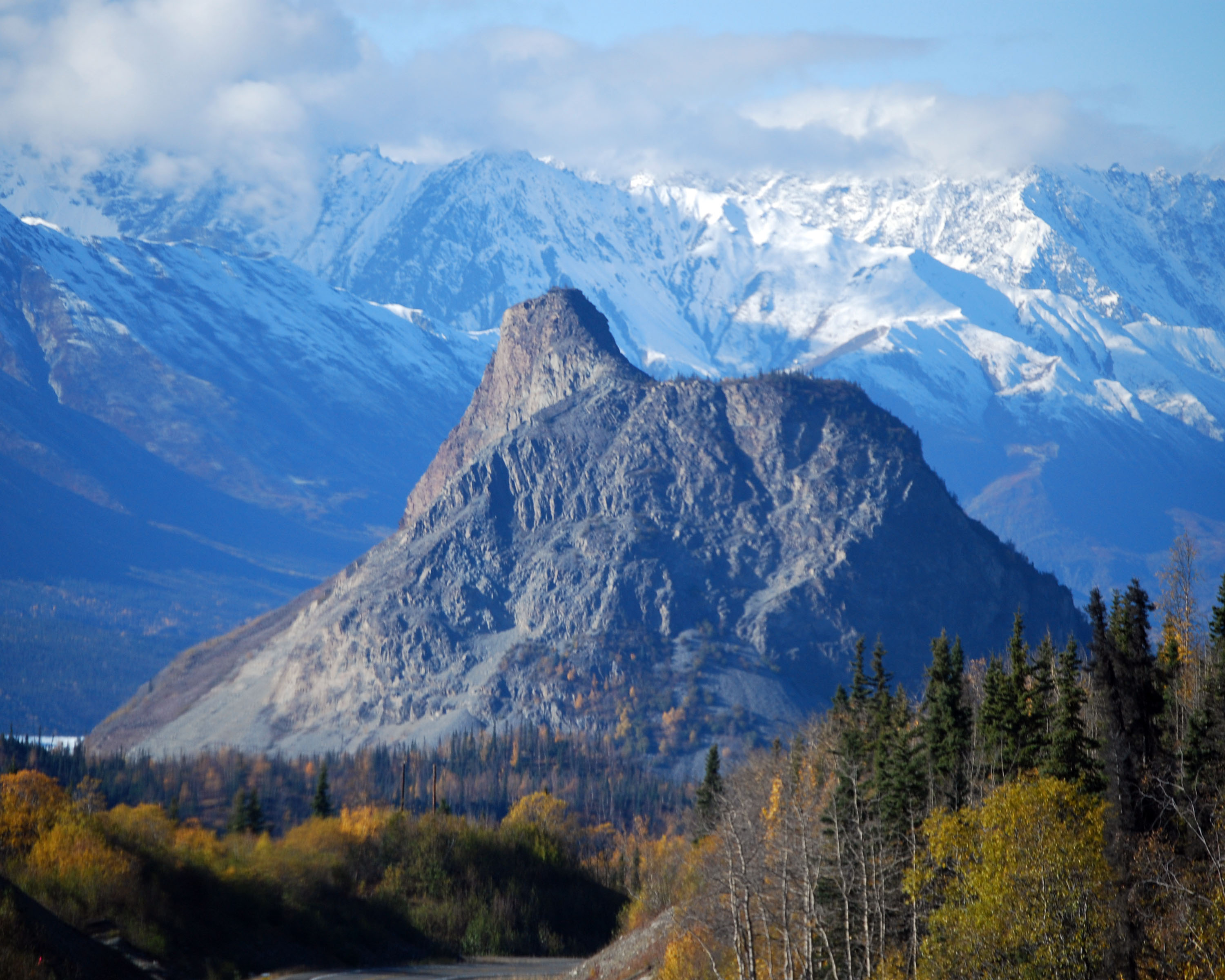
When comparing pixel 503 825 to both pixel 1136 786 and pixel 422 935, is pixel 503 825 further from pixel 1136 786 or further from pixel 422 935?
pixel 1136 786

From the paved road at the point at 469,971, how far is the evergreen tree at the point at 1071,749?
6066 centimetres

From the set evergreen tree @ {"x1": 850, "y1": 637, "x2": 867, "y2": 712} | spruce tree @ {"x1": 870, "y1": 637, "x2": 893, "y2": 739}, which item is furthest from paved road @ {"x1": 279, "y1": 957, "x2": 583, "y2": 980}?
spruce tree @ {"x1": 870, "y1": 637, "x2": 893, "y2": 739}

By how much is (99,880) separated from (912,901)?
241 ft

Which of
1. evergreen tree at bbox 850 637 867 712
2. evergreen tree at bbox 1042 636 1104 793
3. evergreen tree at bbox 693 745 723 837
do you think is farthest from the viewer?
evergreen tree at bbox 693 745 723 837

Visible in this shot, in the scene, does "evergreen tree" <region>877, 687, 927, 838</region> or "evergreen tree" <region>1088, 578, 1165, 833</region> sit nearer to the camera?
"evergreen tree" <region>1088, 578, 1165, 833</region>

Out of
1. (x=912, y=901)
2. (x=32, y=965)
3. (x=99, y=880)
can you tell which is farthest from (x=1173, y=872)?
(x=99, y=880)

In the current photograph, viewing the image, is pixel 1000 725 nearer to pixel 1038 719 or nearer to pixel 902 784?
pixel 1038 719

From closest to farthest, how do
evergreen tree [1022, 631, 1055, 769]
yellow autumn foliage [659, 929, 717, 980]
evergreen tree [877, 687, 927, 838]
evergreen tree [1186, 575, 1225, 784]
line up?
evergreen tree [1186, 575, 1225, 784]
evergreen tree [1022, 631, 1055, 769]
evergreen tree [877, 687, 927, 838]
yellow autumn foliage [659, 929, 717, 980]

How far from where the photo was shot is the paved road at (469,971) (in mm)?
132625

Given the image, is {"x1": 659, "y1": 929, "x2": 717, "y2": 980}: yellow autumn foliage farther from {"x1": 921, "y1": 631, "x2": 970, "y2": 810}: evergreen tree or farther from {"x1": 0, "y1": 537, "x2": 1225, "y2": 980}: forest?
{"x1": 921, "y1": 631, "x2": 970, "y2": 810}: evergreen tree

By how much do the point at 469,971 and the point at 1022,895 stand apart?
82100mm

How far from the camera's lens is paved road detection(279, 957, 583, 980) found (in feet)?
435

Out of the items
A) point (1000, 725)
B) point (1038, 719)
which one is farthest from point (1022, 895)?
point (1038, 719)

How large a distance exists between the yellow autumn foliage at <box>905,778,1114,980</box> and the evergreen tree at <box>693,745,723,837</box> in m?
60.0
